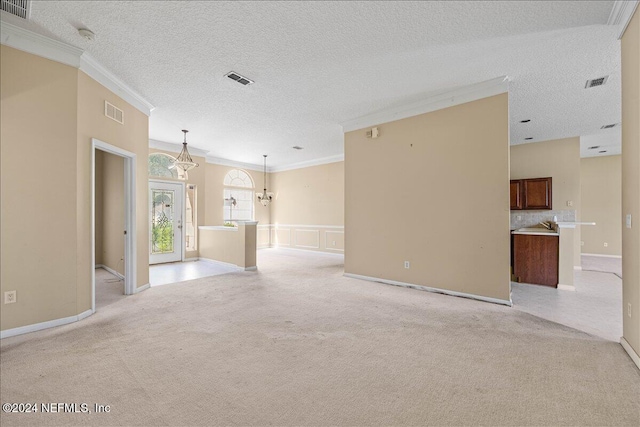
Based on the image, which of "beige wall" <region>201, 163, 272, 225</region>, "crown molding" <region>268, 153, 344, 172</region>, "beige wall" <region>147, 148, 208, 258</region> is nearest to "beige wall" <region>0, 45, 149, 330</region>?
"beige wall" <region>147, 148, 208, 258</region>

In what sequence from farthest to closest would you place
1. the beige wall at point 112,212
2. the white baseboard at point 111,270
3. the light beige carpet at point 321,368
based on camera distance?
the white baseboard at point 111,270, the beige wall at point 112,212, the light beige carpet at point 321,368

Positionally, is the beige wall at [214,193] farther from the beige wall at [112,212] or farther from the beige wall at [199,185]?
the beige wall at [112,212]

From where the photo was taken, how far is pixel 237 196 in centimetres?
973

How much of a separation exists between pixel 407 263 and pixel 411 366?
2709 millimetres

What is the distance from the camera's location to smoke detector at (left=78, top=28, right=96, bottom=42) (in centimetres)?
288

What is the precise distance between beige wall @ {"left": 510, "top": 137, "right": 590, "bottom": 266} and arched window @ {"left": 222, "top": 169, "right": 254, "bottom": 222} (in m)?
7.88

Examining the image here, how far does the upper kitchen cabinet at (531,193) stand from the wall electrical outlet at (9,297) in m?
8.51

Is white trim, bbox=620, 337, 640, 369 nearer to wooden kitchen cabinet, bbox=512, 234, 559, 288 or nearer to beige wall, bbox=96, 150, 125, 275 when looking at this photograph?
wooden kitchen cabinet, bbox=512, 234, 559, 288

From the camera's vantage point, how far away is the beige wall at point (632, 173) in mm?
2383

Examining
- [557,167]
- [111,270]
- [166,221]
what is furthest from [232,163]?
[557,167]

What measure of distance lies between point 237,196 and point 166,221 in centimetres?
269

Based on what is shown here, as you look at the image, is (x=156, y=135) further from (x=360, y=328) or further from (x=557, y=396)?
(x=557, y=396)

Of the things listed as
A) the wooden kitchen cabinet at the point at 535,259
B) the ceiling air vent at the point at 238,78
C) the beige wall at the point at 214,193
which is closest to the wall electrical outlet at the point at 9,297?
the ceiling air vent at the point at 238,78

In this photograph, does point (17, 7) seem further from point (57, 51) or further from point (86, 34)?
point (57, 51)
